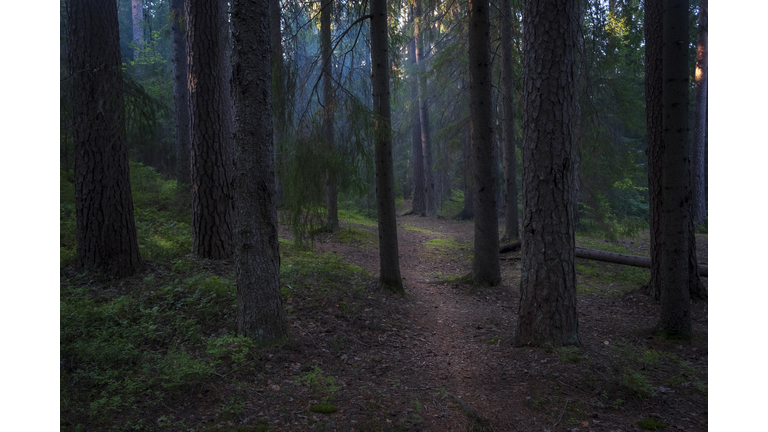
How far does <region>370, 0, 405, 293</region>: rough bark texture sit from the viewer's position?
718 cm

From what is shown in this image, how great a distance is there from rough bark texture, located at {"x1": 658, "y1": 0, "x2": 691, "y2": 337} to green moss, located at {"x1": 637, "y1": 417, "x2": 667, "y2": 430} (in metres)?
2.33

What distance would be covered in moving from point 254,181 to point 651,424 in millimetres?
4429

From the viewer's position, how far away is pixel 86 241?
6176mm

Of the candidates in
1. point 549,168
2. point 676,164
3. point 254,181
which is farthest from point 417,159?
point 254,181

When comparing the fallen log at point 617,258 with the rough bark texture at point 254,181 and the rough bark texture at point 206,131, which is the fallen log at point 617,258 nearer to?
the rough bark texture at point 254,181

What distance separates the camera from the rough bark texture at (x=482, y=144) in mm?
7578

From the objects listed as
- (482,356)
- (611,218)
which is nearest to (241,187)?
(482,356)

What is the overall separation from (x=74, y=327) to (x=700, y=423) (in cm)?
639

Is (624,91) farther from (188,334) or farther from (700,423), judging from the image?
(188,334)

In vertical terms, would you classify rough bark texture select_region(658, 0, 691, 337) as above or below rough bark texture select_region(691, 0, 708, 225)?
below

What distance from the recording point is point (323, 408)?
3666mm

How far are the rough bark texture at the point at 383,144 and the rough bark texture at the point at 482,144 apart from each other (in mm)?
1668

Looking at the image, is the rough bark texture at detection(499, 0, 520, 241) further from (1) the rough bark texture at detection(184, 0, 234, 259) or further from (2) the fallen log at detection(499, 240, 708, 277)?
(1) the rough bark texture at detection(184, 0, 234, 259)

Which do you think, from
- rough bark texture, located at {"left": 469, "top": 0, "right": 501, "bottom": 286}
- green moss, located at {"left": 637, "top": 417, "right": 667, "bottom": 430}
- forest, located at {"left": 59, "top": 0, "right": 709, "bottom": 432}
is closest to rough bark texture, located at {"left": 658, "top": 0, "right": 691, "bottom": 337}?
forest, located at {"left": 59, "top": 0, "right": 709, "bottom": 432}
